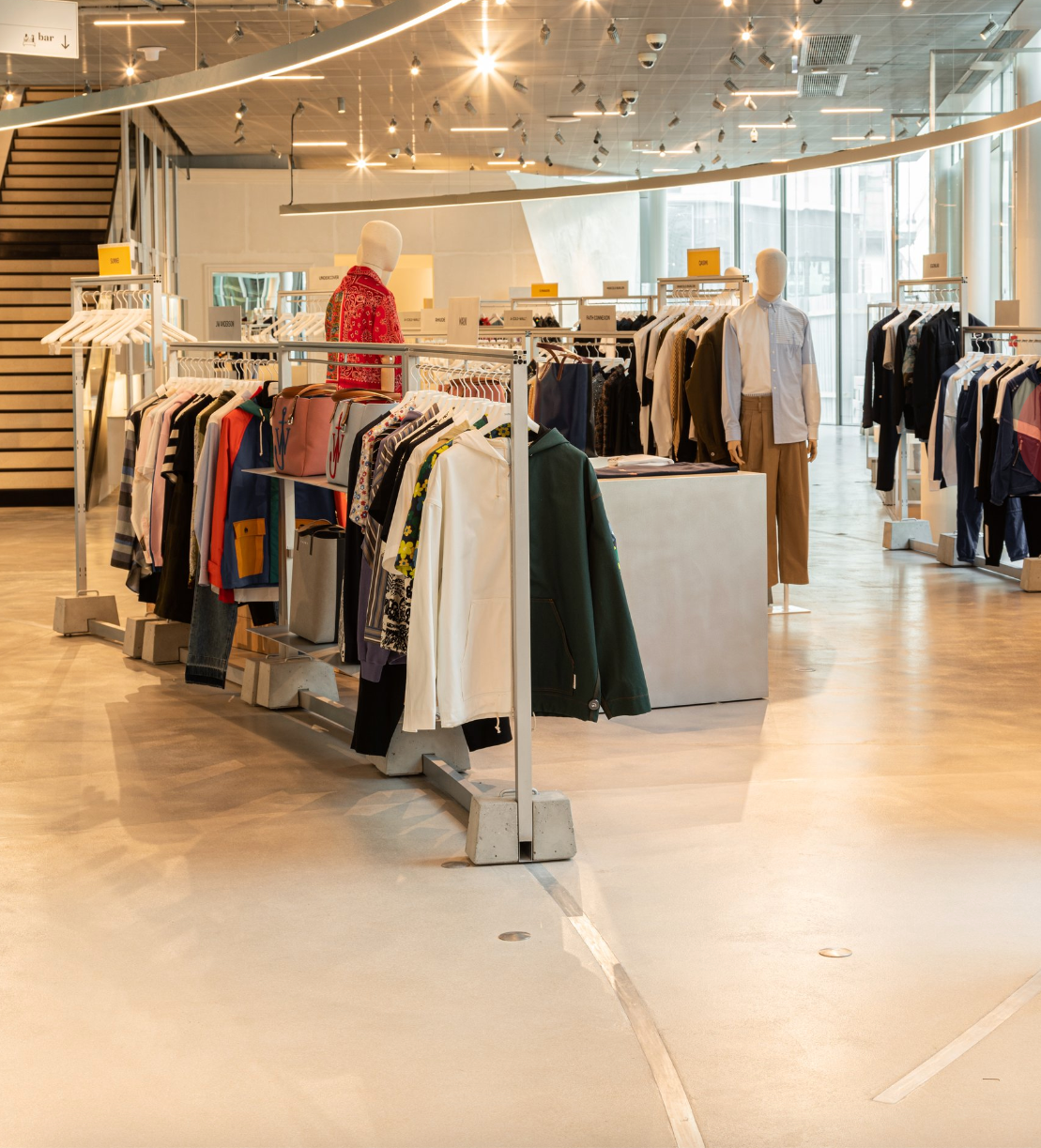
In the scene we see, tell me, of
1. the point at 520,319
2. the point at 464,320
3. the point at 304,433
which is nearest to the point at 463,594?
the point at 304,433

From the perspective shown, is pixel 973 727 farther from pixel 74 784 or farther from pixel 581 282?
pixel 581 282

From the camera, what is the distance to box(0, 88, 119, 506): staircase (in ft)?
44.3

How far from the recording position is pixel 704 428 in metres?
6.51

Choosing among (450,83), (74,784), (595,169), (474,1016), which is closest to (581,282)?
(595,169)

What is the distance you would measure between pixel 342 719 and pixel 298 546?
2.37 feet

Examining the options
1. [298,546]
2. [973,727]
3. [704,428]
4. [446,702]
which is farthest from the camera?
[704,428]

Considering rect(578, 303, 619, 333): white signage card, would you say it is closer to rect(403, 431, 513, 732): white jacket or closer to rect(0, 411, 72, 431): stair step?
rect(403, 431, 513, 732): white jacket

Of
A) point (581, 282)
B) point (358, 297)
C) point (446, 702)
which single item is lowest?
point (446, 702)

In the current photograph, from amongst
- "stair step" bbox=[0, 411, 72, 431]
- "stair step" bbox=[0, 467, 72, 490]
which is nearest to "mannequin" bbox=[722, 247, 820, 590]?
"stair step" bbox=[0, 467, 72, 490]

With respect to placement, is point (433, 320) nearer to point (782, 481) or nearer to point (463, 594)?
point (782, 481)

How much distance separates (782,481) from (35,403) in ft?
32.2

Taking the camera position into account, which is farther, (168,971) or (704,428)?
(704,428)

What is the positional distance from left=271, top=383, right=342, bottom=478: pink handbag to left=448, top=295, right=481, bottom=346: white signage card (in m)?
4.15

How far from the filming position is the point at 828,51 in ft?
45.3
